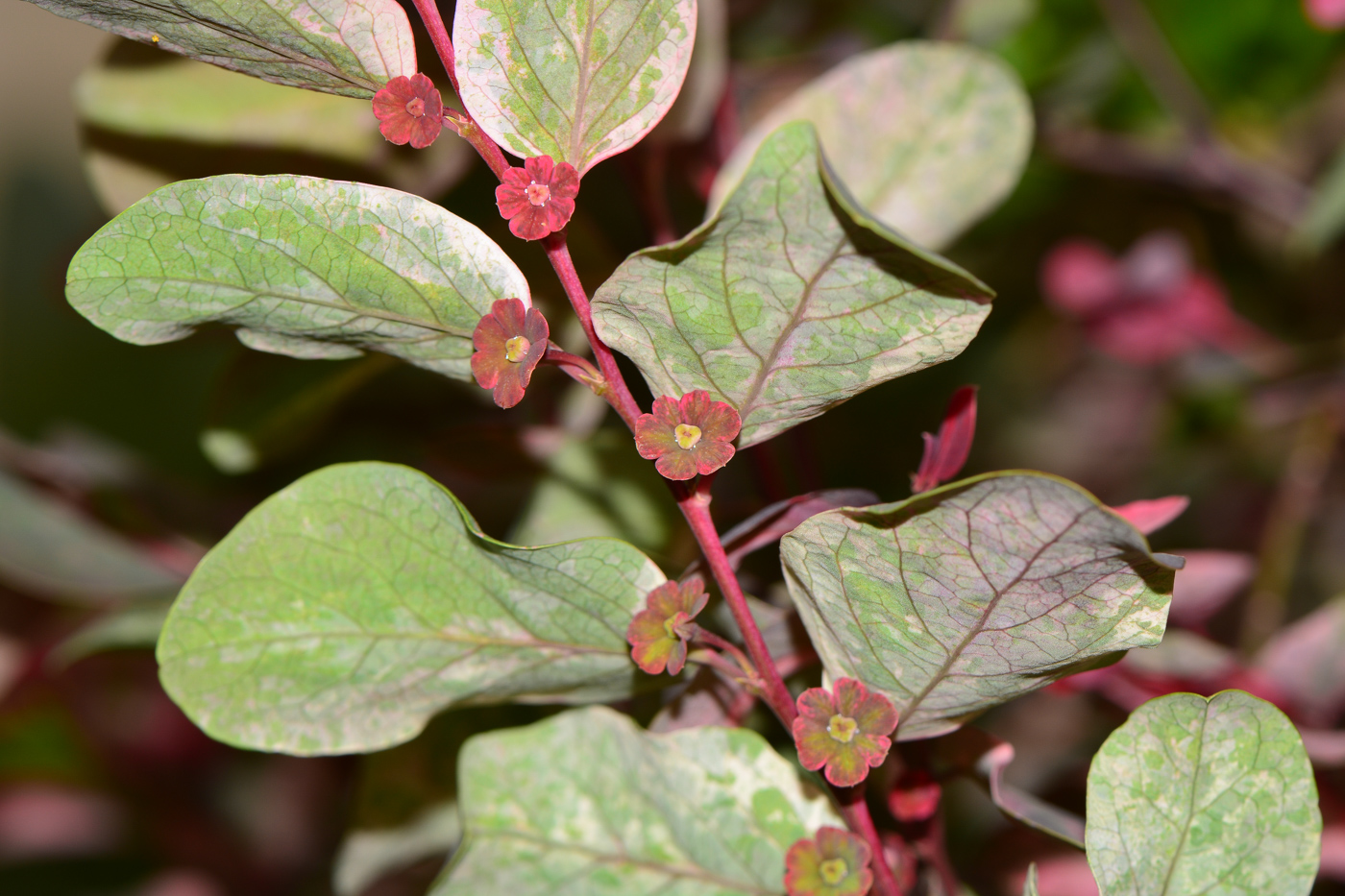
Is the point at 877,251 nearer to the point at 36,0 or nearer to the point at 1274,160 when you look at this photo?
the point at 36,0

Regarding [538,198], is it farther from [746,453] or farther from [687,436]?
[746,453]

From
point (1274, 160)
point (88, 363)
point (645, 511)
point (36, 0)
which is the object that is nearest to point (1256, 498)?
point (1274, 160)

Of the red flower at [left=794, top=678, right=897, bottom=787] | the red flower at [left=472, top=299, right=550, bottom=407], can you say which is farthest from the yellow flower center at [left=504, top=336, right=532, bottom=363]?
the red flower at [left=794, top=678, right=897, bottom=787]

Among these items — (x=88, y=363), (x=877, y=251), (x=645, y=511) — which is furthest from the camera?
(x=88, y=363)

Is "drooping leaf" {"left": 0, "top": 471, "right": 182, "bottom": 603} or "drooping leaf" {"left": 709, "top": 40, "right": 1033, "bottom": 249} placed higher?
"drooping leaf" {"left": 709, "top": 40, "right": 1033, "bottom": 249}

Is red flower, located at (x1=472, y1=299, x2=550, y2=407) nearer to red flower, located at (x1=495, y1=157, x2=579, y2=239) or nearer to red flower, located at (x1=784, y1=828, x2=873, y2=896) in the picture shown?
red flower, located at (x1=495, y1=157, x2=579, y2=239)

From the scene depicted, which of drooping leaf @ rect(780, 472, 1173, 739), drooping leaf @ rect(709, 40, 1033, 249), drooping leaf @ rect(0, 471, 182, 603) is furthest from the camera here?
drooping leaf @ rect(0, 471, 182, 603)
